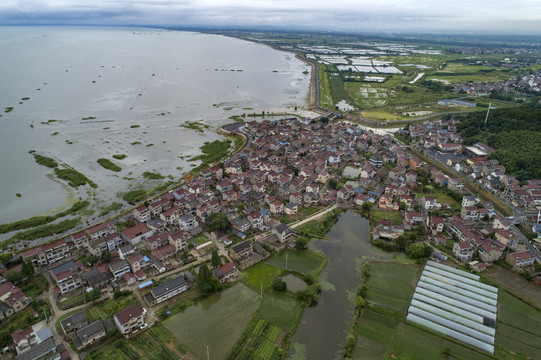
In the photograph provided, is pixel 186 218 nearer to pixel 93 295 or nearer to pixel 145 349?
pixel 93 295

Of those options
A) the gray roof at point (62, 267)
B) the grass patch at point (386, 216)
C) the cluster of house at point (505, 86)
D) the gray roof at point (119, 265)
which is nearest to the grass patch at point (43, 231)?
the gray roof at point (62, 267)

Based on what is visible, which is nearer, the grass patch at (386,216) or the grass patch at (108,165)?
the grass patch at (386,216)

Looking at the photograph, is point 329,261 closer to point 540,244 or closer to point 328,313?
point 328,313

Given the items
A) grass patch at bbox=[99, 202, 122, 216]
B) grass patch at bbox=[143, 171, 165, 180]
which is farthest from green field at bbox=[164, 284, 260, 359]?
grass patch at bbox=[143, 171, 165, 180]

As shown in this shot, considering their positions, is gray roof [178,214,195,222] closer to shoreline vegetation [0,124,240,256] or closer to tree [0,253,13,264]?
shoreline vegetation [0,124,240,256]

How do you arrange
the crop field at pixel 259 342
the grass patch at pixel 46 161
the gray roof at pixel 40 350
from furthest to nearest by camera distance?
the grass patch at pixel 46 161
the crop field at pixel 259 342
the gray roof at pixel 40 350

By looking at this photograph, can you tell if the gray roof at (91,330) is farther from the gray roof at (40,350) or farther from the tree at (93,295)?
the tree at (93,295)
